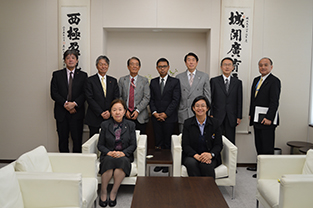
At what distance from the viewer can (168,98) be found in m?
4.22

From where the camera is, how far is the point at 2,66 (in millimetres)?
4695

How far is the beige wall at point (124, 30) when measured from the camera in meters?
4.56

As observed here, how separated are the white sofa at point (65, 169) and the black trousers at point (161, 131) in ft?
5.00

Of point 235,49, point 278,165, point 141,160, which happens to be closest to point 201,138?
point 141,160

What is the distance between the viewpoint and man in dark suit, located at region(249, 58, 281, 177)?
12.9 ft

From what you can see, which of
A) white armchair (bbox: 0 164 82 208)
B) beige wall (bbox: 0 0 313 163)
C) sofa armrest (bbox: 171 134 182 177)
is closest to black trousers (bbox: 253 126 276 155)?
beige wall (bbox: 0 0 313 163)

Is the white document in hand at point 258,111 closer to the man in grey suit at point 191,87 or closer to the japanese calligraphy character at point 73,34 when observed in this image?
the man in grey suit at point 191,87

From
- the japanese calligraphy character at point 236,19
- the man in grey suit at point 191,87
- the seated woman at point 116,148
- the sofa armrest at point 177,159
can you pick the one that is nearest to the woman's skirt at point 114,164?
the seated woman at point 116,148

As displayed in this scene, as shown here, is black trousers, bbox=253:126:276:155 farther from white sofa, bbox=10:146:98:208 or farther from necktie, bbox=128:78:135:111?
white sofa, bbox=10:146:98:208

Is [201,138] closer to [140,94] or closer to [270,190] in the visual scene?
[270,190]

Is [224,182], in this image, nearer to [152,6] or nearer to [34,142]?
[152,6]

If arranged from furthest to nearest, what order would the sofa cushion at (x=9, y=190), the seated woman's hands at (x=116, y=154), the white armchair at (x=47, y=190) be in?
the seated woman's hands at (x=116, y=154) → the white armchair at (x=47, y=190) → the sofa cushion at (x=9, y=190)

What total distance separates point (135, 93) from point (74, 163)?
5.47ft

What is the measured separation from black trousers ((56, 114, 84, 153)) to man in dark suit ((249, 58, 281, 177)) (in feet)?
8.68
